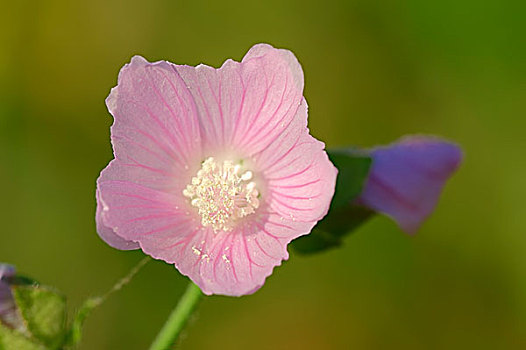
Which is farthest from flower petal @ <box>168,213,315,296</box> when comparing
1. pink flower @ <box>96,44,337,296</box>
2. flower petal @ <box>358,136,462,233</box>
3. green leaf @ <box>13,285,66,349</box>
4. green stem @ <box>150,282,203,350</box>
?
flower petal @ <box>358,136,462,233</box>

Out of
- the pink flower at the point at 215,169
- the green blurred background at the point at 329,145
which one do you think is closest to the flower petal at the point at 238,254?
the pink flower at the point at 215,169

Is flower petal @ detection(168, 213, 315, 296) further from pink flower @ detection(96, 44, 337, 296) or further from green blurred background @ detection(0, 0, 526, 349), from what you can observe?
green blurred background @ detection(0, 0, 526, 349)

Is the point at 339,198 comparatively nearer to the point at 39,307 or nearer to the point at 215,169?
the point at 215,169

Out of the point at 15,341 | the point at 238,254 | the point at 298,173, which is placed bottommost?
the point at 15,341

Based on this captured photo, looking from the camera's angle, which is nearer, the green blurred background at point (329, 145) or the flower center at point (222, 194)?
the flower center at point (222, 194)

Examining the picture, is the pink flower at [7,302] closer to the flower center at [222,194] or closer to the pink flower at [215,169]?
the pink flower at [215,169]

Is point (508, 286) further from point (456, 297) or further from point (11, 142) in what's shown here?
point (11, 142)

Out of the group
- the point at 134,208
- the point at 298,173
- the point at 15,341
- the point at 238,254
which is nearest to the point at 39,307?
the point at 15,341
